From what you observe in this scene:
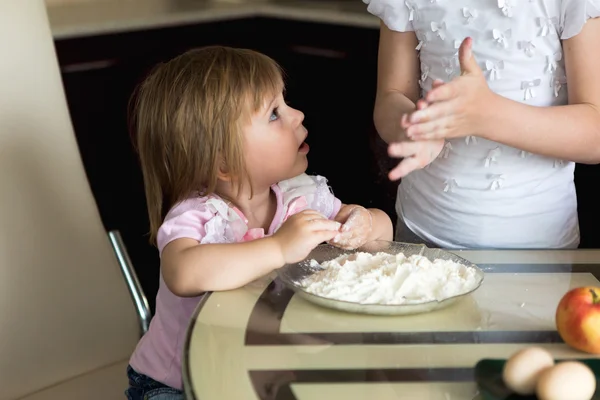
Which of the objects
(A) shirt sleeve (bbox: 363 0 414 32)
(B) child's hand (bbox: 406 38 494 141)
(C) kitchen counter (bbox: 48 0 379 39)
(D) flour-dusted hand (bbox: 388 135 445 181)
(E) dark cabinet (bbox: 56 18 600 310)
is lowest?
(E) dark cabinet (bbox: 56 18 600 310)

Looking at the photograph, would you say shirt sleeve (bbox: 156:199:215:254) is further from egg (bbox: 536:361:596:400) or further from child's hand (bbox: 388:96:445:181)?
egg (bbox: 536:361:596:400)

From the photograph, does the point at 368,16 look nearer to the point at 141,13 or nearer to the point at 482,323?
the point at 141,13

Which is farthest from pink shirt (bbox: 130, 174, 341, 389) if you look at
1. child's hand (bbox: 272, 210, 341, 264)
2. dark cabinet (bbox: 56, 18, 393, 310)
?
dark cabinet (bbox: 56, 18, 393, 310)

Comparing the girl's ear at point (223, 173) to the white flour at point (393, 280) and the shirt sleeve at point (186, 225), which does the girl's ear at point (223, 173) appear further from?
the white flour at point (393, 280)

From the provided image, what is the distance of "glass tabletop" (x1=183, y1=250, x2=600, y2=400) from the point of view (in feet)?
3.40

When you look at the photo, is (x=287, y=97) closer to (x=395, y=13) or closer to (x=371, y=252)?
(x=395, y=13)

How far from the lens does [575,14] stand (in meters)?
1.50

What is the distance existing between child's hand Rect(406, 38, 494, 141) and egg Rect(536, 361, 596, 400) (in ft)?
1.47

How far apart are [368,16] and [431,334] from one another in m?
2.07

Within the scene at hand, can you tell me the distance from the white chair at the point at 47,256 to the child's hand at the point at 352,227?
474mm

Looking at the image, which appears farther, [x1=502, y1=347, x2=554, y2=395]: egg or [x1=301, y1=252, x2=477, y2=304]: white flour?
[x1=301, y1=252, x2=477, y2=304]: white flour

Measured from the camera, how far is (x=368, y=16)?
3.09 meters

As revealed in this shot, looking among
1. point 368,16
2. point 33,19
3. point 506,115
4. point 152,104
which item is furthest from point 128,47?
point 506,115

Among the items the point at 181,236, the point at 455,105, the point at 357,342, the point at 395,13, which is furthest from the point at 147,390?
the point at 395,13
